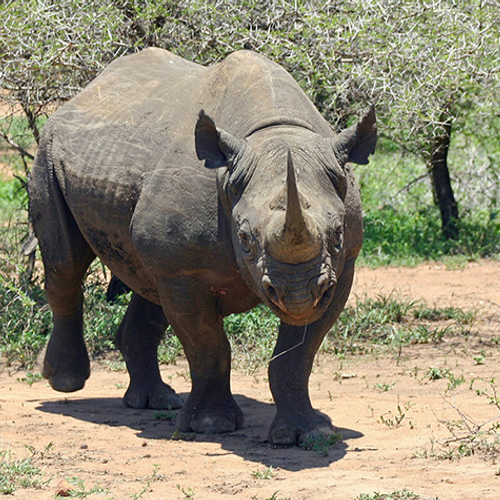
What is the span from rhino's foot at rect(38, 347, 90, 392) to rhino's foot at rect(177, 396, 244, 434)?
1469 mm

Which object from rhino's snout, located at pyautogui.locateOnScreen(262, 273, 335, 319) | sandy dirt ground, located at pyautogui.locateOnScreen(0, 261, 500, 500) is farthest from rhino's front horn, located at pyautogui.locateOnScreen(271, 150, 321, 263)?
sandy dirt ground, located at pyautogui.locateOnScreen(0, 261, 500, 500)

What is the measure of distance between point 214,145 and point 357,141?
0.76 metres

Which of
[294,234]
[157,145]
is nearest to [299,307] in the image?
[294,234]

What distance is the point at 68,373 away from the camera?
24.6ft

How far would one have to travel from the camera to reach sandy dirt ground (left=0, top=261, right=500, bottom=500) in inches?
189

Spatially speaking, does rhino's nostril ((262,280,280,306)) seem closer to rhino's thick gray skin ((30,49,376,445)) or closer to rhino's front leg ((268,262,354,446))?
rhino's thick gray skin ((30,49,376,445))

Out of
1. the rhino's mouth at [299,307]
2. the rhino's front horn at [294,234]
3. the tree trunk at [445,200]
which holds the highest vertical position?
the tree trunk at [445,200]

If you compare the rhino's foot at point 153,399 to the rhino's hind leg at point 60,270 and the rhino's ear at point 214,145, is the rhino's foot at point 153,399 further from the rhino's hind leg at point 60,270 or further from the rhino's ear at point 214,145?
the rhino's ear at point 214,145

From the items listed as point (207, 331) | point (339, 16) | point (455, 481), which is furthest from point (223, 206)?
point (339, 16)

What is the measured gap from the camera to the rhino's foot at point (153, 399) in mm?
7086

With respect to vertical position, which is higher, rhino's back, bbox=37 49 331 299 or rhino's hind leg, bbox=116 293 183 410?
rhino's back, bbox=37 49 331 299

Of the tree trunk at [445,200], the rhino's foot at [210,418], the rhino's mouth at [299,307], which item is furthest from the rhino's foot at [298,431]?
the tree trunk at [445,200]

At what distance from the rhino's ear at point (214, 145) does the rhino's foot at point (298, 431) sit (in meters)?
1.40

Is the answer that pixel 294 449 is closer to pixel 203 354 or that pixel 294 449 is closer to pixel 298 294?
pixel 203 354
